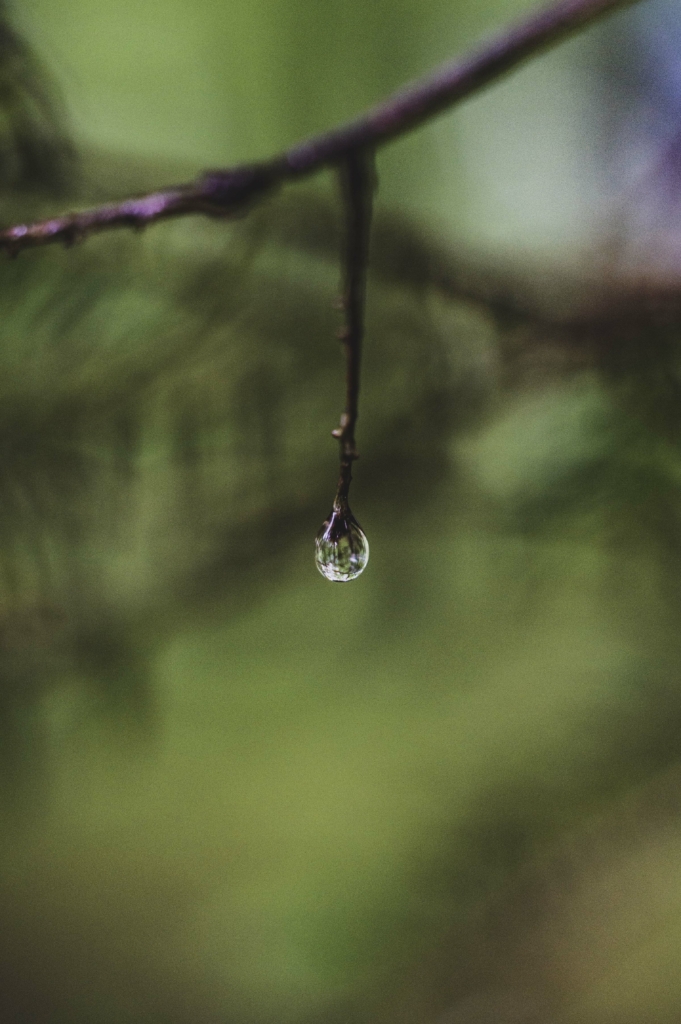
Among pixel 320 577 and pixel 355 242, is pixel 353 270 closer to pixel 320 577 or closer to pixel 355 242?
pixel 355 242

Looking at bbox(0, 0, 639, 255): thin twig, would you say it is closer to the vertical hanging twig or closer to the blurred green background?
the vertical hanging twig

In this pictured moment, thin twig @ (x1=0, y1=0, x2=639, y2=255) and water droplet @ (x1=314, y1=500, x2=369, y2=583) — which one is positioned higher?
thin twig @ (x1=0, y1=0, x2=639, y2=255)

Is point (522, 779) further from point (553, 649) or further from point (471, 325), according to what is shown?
point (471, 325)

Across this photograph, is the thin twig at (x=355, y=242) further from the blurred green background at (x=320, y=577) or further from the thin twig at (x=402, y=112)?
the blurred green background at (x=320, y=577)

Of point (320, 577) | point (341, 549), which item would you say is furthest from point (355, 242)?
point (320, 577)

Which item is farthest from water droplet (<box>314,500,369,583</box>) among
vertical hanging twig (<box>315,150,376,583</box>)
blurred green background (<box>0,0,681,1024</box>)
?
blurred green background (<box>0,0,681,1024</box>)

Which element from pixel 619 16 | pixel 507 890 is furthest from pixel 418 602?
pixel 619 16
